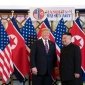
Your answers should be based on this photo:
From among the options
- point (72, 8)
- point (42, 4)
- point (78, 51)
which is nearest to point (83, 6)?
point (72, 8)

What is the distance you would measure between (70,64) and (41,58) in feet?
1.43

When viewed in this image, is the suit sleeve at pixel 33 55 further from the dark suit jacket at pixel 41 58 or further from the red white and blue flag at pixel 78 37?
the red white and blue flag at pixel 78 37

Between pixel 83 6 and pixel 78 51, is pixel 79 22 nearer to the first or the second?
pixel 83 6

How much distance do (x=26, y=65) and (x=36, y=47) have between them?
499 millimetres

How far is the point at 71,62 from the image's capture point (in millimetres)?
3975

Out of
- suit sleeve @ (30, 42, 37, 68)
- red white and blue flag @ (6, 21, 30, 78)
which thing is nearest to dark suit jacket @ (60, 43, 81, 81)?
suit sleeve @ (30, 42, 37, 68)

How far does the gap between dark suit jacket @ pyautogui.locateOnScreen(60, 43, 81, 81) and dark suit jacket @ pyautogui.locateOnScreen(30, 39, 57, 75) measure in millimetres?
263

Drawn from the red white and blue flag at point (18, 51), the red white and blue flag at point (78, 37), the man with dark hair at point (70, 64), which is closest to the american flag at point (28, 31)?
the red white and blue flag at point (18, 51)

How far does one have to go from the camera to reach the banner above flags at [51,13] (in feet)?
15.7

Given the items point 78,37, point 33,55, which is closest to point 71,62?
point 33,55

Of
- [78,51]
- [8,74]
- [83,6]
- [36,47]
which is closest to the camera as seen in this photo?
[78,51]

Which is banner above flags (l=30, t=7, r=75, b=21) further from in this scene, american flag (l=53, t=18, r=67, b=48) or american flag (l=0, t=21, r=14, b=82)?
american flag (l=0, t=21, r=14, b=82)

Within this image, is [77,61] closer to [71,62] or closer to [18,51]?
[71,62]

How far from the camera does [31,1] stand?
4.89m
